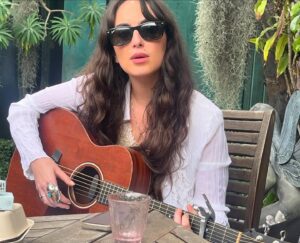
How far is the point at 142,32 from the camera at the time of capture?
2102 millimetres

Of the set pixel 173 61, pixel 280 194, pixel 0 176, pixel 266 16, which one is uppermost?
pixel 266 16

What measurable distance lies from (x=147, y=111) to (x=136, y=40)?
0.31 metres

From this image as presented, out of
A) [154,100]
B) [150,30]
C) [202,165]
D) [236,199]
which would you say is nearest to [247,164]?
[236,199]

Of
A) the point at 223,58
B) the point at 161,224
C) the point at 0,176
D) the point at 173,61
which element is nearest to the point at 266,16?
the point at 223,58

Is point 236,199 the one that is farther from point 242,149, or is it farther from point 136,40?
point 136,40

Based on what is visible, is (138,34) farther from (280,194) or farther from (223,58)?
(223,58)

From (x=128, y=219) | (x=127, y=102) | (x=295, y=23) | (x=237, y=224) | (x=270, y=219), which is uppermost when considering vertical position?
(x=295, y=23)

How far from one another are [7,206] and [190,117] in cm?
104

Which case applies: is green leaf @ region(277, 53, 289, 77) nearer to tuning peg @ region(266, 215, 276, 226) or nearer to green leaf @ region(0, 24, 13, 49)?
tuning peg @ region(266, 215, 276, 226)

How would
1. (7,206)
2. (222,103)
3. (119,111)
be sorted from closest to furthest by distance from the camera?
(7,206)
(119,111)
(222,103)

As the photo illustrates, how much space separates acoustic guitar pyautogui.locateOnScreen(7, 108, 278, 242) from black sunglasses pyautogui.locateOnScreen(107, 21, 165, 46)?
1.31ft

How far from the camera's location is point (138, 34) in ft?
6.91

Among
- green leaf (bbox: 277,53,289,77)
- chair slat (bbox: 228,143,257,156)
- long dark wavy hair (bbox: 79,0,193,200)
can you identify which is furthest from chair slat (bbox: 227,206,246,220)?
green leaf (bbox: 277,53,289,77)

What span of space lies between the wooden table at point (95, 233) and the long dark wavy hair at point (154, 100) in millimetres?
671
